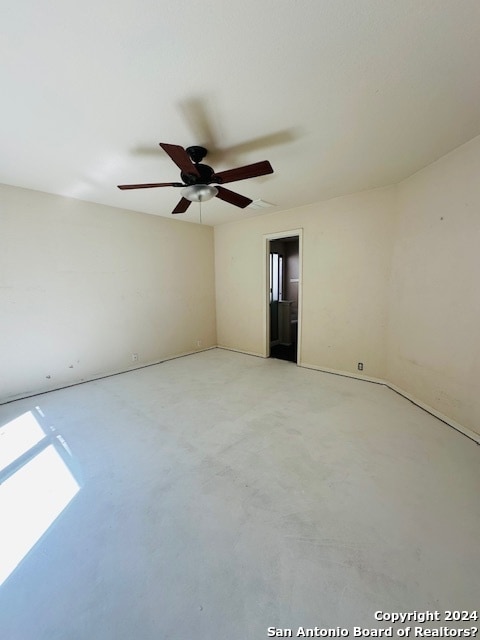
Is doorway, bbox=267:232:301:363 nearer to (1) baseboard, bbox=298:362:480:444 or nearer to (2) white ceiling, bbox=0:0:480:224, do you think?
(1) baseboard, bbox=298:362:480:444

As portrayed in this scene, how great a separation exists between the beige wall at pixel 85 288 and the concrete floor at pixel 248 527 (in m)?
0.94

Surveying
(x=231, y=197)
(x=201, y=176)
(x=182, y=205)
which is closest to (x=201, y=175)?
(x=201, y=176)

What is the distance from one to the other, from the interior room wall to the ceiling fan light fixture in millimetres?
2137

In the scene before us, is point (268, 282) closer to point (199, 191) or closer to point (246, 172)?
point (199, 191)

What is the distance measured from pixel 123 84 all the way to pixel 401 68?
164 centimetres

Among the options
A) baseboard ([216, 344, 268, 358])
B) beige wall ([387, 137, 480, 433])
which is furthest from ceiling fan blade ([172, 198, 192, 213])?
baseboard ([216, 344, 268, 358])

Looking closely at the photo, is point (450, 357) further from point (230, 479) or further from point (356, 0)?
point (356, 0)

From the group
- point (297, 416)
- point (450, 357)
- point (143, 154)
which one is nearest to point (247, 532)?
point (297, 416)

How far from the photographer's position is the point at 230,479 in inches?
72.8

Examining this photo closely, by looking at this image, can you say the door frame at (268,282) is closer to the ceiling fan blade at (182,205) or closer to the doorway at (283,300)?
the doorway at (283,300)

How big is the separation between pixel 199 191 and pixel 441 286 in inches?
99.7

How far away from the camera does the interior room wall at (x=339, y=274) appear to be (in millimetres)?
3449

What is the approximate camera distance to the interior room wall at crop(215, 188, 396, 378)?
345 cm

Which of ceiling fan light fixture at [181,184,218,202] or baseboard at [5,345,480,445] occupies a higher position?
ceiling fan light fixture at [181,184,218,202]
